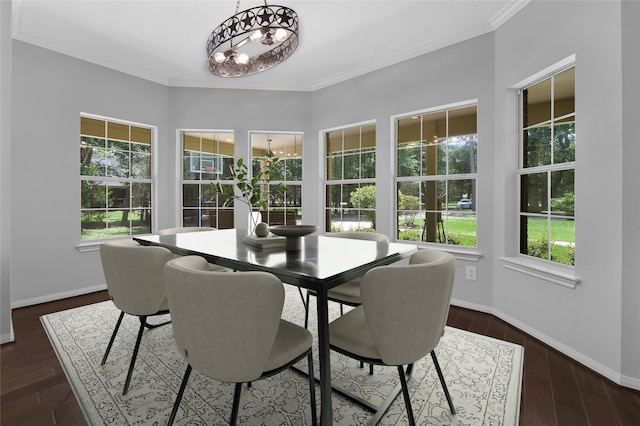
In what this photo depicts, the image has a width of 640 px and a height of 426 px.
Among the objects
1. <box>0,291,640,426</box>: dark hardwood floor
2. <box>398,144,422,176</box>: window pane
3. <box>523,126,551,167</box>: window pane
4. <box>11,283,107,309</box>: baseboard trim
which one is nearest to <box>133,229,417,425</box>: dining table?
<box>0,291,640,426</box>: dark hardwood floor

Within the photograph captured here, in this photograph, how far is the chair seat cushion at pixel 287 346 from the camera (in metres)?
1.33

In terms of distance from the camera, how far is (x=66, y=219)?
12.3 feet

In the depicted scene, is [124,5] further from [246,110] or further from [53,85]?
[246,110]

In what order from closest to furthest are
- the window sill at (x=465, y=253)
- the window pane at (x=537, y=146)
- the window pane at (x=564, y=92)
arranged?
the window pane at (x=564, y=92) < the window pane at (x=537, y=146) < the window sill at (x=465, y=253)

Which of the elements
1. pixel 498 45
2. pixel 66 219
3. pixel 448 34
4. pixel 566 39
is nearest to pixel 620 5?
pixel 566 39

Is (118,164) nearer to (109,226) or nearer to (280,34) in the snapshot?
(109,226)

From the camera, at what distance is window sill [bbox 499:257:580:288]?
7.93 feet

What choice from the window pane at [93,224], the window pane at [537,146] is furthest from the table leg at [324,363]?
the window pane at [93,224]

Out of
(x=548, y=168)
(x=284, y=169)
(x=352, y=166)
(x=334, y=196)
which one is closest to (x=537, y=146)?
(x=548, y=168)

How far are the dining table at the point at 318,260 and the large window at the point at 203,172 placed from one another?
2.58 metres

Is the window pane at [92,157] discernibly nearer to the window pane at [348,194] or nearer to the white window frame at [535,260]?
the window pane at [348,194]

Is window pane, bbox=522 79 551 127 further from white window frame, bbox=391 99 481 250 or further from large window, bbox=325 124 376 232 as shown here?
large window, bbox=325 124 376 232

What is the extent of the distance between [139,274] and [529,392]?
251 cm

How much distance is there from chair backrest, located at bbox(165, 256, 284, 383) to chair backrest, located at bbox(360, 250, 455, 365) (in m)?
0.41
